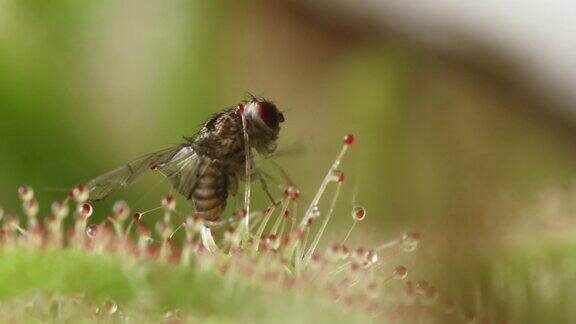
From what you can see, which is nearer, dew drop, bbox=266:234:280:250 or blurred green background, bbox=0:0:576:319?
dew drop, bbox=266:234:280:250

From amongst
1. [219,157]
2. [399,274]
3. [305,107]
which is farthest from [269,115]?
[305,107]

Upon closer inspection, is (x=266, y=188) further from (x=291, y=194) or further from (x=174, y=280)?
(x=174, y=280)

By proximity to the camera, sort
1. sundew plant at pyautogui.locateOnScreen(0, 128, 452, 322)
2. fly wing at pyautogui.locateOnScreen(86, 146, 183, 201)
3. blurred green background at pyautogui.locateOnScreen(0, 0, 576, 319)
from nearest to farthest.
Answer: sundew plant at pyautogui.locateOnScreen(0, 128, 452, 322) < fly wing at pyautogui.locateOnScreen(86, 146, 183, 201) < blurred green background at pyautogui.locateOnScreen(0, 0, 576, 319)

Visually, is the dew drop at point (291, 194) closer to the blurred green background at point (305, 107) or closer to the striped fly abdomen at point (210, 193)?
the striped fly abdomen at point (210, 193)

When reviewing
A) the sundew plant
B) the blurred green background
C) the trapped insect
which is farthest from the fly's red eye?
the blurred green background

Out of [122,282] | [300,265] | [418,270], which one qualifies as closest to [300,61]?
[418,270]

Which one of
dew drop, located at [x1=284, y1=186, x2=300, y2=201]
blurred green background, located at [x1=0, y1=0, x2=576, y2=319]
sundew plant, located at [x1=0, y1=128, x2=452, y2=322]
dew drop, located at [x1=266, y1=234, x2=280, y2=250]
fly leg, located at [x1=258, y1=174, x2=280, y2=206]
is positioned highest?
blurred green background, located at [x1=0, y1=0, x2=576, y2=319]

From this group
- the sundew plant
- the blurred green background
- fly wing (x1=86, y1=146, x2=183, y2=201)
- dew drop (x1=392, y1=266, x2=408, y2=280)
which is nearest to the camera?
the sundew plant

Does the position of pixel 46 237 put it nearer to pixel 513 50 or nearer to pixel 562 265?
pixel 562 265

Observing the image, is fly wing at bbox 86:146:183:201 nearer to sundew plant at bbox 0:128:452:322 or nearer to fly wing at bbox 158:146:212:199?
fly wing at bbox 158:146:212:199
